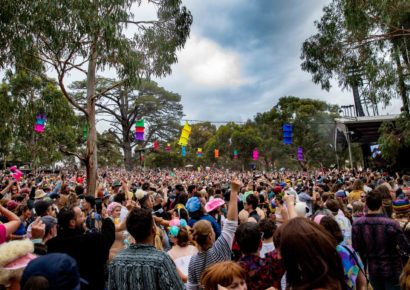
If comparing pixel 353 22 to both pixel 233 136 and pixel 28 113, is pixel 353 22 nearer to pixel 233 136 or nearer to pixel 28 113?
pixel 28 113

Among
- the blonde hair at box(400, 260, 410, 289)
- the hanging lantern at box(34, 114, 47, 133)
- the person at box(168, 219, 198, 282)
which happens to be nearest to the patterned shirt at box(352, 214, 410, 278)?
the blonde hair at box(400, 260, 410, 289)

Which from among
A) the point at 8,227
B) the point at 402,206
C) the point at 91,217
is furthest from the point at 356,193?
the point at 8,227

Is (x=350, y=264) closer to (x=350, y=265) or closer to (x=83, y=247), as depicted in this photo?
(x=350, y=265)

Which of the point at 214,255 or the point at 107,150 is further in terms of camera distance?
the point at 107,150

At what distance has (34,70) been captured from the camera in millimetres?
10672

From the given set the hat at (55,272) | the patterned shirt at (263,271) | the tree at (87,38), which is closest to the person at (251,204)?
the patterned shirt at (263,271)

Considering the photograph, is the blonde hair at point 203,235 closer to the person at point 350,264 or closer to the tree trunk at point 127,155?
the person at point 350,264

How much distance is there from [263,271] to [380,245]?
183cm

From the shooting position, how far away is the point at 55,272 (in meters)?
1.89

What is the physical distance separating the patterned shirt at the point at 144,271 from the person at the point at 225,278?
0.24 m

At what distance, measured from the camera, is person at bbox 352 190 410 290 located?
131 inches

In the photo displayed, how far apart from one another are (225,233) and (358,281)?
1324mm

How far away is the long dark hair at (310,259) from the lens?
1350 millimetres

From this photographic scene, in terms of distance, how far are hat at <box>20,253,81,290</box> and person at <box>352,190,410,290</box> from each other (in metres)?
3.07
